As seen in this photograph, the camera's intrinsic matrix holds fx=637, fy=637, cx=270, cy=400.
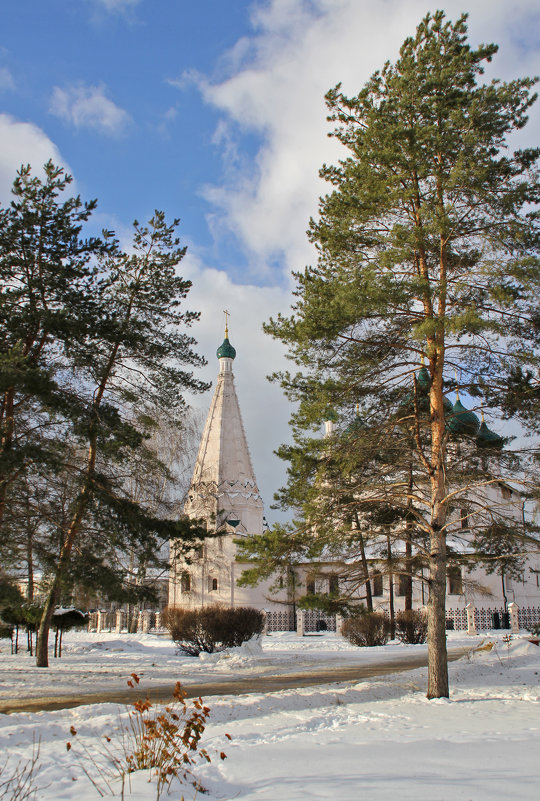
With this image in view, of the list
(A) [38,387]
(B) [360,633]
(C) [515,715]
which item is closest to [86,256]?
(A) [38,387]

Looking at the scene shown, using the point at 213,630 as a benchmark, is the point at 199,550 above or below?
above

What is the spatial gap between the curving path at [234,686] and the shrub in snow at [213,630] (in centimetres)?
449

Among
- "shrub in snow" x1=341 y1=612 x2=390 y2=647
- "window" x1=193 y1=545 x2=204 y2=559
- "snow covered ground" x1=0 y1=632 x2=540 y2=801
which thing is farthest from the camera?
"shrub in snow" x1=341 y1=612 x2=390 y2=647

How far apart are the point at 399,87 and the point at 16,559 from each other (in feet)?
36.7

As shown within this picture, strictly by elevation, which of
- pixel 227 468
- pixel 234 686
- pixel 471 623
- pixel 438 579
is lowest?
pixel 471 623

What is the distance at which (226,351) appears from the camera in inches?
1569

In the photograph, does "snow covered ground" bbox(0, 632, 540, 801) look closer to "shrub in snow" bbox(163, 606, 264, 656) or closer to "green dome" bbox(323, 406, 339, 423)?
"green dome" bbox(323, 406, 339, 423)

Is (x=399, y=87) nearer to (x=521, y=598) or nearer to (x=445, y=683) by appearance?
(x=445, y=683)

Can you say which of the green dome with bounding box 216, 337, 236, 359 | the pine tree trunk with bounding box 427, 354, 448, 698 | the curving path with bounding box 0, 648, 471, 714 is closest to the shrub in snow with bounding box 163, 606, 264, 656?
the curving path with bounding box 0, 648, 471, 714

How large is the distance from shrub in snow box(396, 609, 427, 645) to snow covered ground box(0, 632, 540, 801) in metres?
9.28

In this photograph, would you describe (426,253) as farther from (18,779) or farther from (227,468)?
(227,468)

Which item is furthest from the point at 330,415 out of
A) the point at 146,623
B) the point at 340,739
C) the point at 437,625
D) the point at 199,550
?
the point at 146,623

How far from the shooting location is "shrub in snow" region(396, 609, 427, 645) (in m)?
22.5

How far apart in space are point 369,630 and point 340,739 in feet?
52.6
